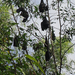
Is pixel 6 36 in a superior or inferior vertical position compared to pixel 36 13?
inferior

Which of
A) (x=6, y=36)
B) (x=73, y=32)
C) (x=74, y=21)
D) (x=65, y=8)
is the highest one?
(x=65, y=8)

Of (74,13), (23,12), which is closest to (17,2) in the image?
(23,12)

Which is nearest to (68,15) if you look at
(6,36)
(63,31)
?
(63,31)

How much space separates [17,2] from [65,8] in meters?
0.72

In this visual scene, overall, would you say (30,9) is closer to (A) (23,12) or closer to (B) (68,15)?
(A) (23,12)

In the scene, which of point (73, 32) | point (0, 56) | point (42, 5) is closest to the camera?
point (0, 56)

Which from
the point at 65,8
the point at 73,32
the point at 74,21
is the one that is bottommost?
the point at 73,32

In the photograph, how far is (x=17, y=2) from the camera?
184 centimetres

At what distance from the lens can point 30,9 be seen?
1.99 metres

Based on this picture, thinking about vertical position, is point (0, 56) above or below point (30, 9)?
below

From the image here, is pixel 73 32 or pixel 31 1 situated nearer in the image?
pixel 73 32

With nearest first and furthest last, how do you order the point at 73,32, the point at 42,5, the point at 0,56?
1. the point at 0,56
2. the point at 73,32
3. the point at 42,5

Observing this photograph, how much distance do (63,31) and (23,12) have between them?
698 mm

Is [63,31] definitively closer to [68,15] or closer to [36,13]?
[68,15]
